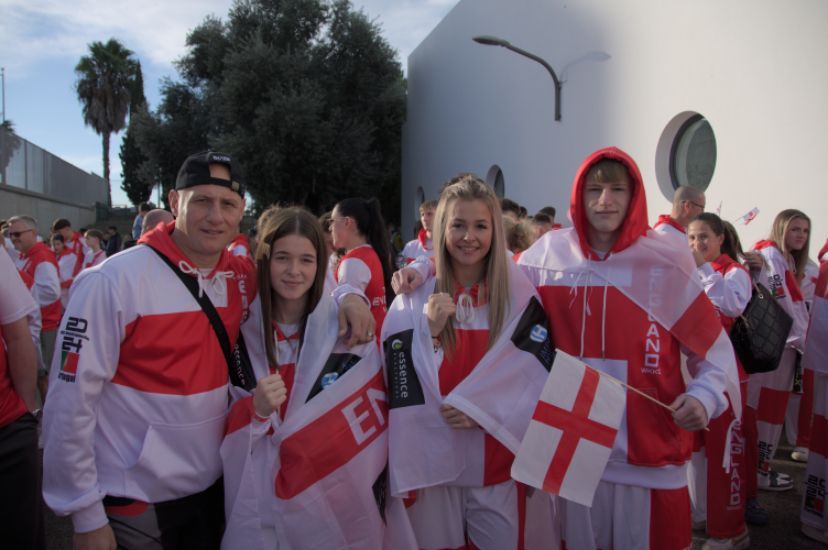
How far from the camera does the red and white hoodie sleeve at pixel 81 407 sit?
1.98 m

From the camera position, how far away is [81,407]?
6.59ft

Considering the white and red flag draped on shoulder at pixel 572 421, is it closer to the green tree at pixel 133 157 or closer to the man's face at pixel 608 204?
the man's face at pixel 608 204

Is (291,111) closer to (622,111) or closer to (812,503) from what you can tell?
(622,111)

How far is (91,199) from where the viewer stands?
32.6m

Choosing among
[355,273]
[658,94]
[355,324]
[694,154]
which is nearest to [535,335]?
[355,324]

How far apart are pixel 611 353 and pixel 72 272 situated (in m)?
9.28

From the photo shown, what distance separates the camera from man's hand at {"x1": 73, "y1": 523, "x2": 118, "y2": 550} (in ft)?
6.56

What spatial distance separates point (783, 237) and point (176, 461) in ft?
17.0

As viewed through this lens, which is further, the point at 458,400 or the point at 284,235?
the point at 284,235

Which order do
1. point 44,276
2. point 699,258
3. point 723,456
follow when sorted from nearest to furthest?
point 723,456 < point 699,258 < point 44,276

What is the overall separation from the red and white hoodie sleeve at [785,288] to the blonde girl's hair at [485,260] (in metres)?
3.15

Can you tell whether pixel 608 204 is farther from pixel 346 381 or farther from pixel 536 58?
pixel 536 58

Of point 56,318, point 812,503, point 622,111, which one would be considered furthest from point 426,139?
point 812,503

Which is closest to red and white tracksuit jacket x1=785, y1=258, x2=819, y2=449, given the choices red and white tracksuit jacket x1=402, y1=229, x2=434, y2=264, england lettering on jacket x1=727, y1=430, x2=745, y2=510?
england lettering on jacket x1=727, y1=430, x2=745, y2=510
